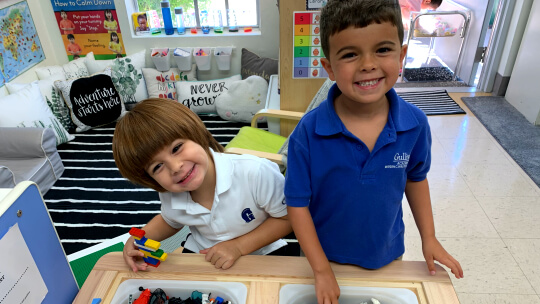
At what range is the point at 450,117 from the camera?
327cm

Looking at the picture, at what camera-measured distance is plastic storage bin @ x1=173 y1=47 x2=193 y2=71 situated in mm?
3324

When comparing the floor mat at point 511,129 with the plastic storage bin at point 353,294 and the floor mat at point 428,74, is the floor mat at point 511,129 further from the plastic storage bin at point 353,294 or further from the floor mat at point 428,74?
the plastic storage bin at point 353,294

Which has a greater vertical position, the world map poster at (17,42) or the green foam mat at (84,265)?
the world map poster at (17,42)

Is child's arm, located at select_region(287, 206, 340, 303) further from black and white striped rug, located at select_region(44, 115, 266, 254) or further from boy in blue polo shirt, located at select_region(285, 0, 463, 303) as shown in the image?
black and white striped rug, located at select_region(44, 115, 266, 254)

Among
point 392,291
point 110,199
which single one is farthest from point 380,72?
point 110,199

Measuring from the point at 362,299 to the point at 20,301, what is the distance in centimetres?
68

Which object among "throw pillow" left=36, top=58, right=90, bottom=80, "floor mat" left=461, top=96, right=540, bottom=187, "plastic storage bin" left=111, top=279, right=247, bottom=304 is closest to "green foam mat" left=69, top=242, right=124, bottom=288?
"plastic storage bin" left=111, top=279, right=247, bottom=304

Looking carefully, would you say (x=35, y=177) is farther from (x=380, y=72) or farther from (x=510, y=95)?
(x=510, y=95)

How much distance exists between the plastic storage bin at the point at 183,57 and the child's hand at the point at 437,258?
292 centimetres

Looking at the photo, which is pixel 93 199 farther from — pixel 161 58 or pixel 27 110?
pixel 161 58

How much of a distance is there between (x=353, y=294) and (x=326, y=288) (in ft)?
0.26

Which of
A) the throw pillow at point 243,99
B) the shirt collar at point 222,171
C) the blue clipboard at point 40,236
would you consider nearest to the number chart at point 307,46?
the throw pillow at point 243,99

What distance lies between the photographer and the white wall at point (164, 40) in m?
3.28

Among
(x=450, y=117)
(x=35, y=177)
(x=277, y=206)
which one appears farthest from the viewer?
(x=450, y=117)
